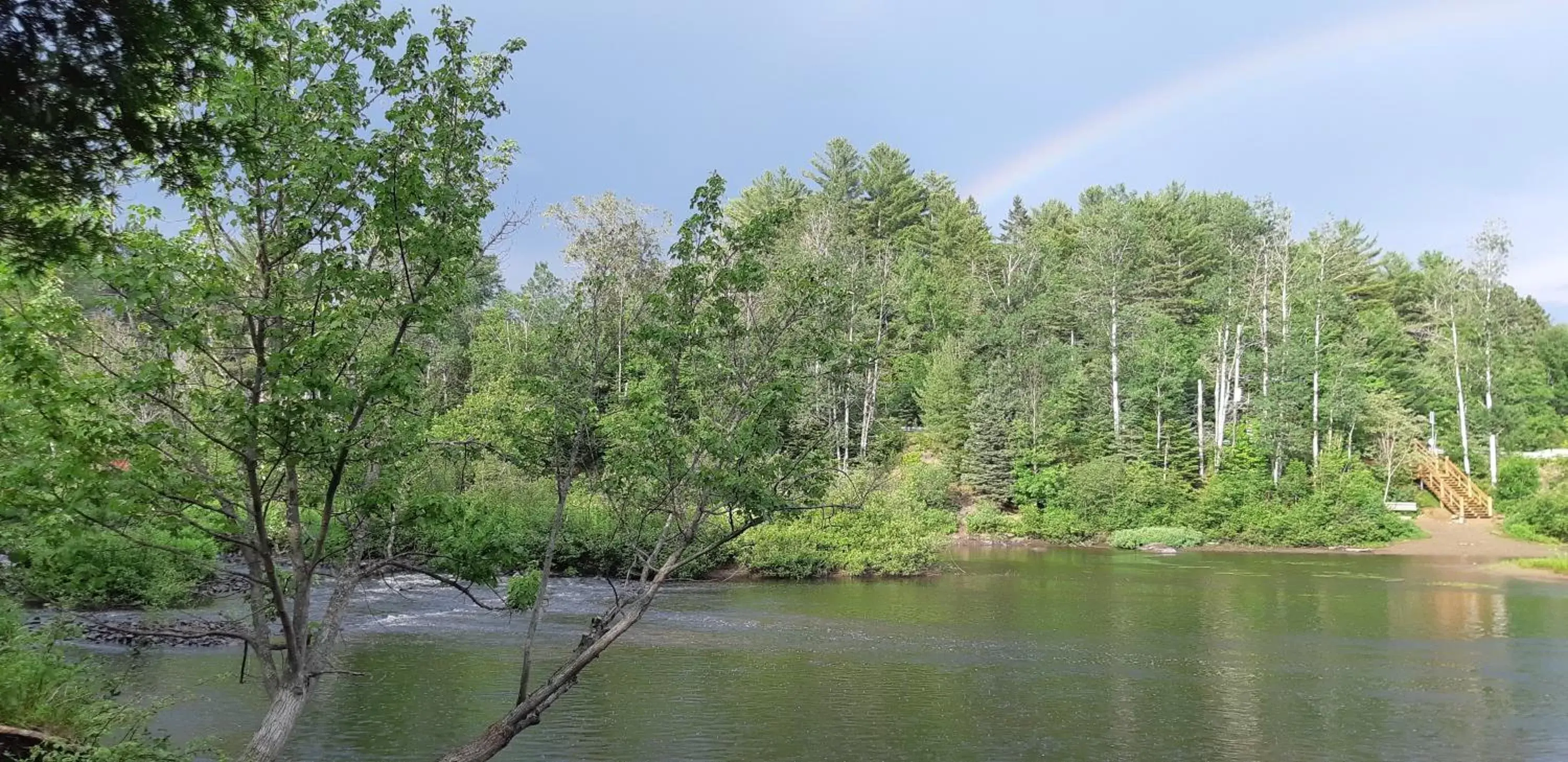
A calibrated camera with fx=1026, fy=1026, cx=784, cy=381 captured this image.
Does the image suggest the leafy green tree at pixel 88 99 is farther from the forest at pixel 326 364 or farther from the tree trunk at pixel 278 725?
the tree trunk at pixel 278 725

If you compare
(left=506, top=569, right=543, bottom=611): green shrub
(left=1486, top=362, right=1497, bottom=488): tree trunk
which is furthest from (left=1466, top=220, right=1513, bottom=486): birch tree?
(left=506, top=569, right=543, bottom=611): green shrub

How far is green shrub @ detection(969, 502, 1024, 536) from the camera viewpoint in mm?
39562

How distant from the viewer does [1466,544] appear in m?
34.8

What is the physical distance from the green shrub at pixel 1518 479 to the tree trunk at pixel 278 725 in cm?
4335

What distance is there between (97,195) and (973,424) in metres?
39.3

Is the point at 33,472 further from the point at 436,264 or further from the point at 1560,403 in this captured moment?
the point at 1560,403

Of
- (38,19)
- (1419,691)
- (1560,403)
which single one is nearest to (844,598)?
(1419,691)

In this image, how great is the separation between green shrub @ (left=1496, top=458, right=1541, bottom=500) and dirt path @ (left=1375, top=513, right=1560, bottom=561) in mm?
1488

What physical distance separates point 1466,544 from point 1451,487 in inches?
251

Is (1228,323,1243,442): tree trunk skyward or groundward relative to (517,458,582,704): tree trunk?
skyward

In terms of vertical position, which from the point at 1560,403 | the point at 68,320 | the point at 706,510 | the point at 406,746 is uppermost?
the point at 1560,403

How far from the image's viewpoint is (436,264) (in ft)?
17.0

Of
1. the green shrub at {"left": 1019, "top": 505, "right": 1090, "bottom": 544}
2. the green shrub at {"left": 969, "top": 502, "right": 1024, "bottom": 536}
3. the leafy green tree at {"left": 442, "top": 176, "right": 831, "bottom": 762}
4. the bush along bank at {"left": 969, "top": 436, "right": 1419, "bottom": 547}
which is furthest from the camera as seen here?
the green shrub at {"left": 969, "top": 502, "right": 1024, "bottom": 536}

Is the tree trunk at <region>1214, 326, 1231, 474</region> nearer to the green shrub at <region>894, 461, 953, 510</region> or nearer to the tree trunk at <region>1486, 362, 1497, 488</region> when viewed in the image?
the tree trunk at <region>1486, 362, 1497, 488</region>
